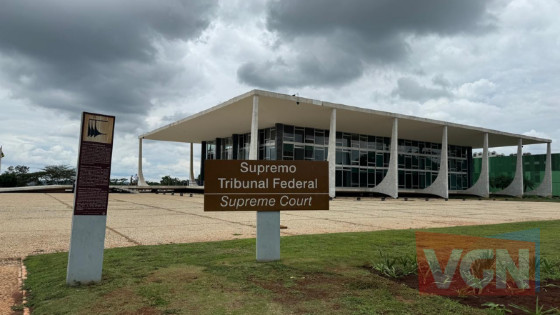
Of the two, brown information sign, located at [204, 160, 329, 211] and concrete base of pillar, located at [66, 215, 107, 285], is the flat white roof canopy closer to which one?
brown information sign, located at [204, 160, 329, 211]

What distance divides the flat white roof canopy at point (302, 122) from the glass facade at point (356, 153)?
1092mm

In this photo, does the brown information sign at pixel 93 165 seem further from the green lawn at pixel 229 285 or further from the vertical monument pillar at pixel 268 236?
the vertical monument pillar at pixel 268 236

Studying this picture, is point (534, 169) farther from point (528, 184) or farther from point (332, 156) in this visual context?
point (332, 156)

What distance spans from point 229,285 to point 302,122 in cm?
3453

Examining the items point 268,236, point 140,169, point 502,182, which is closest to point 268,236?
point 268,236

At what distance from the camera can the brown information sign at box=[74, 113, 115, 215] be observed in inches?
200

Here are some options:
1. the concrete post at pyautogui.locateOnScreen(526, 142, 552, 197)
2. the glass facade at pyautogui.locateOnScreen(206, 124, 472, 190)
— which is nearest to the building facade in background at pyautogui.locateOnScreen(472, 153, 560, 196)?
the concrete post at pyautogui.locateOnScreen(526, 142, 552, 197)

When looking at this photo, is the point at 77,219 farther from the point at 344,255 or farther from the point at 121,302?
the point at 344,255

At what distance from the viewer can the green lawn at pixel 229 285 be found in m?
3.97

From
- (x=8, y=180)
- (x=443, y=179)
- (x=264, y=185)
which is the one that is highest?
(x=443, y=179)

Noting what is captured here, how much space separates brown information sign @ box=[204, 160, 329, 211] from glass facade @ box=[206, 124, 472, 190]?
3184cm

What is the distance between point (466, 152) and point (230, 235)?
55283mm

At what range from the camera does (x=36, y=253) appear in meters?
7.24

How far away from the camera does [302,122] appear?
38.8 m
